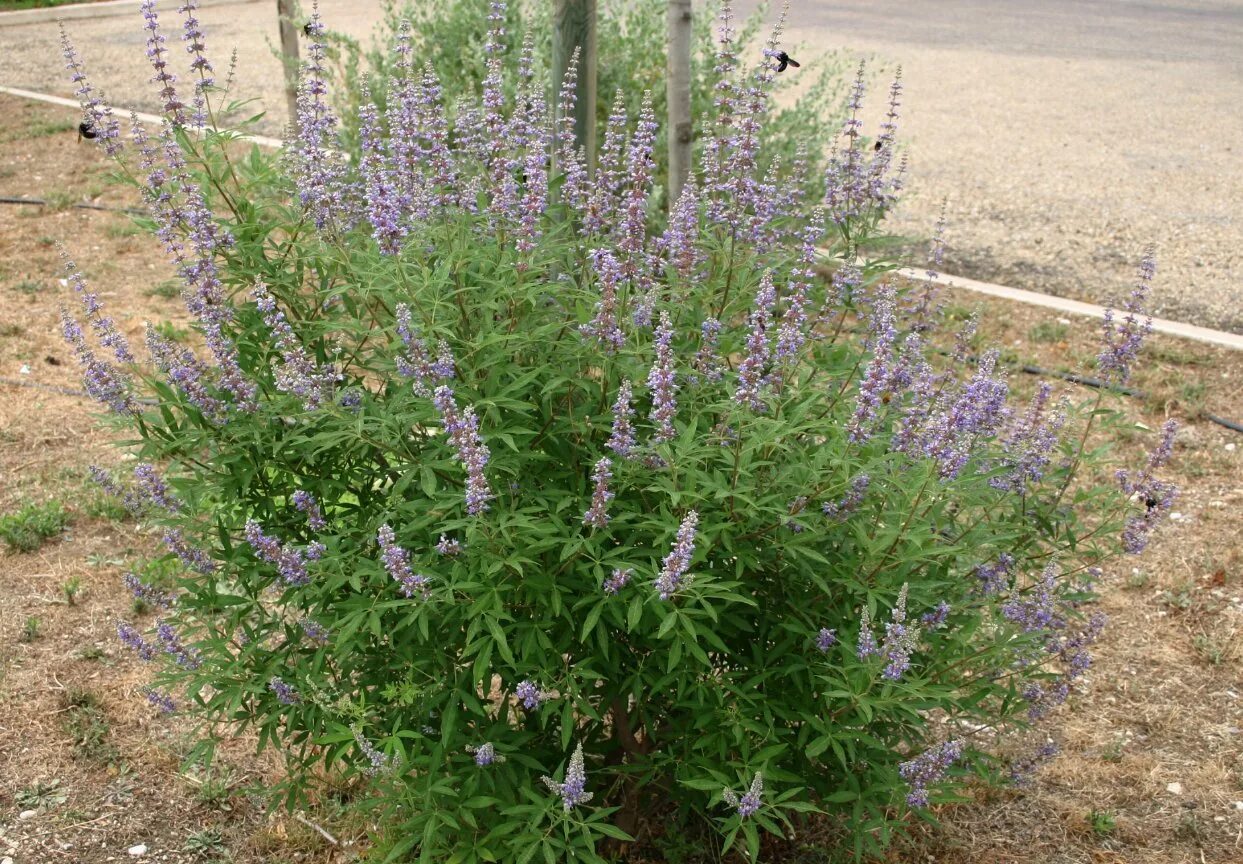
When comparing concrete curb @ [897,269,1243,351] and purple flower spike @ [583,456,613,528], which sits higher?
purple flower spike @ [583,456,613,528]

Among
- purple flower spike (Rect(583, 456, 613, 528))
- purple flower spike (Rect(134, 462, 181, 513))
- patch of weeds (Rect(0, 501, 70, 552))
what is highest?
purple flower spike (Rect(583, 456, 613, 528))

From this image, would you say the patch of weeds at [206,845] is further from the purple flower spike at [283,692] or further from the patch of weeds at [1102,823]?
the patch of weeds at [1102,823]

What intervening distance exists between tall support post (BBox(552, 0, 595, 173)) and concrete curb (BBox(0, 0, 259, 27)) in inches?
638

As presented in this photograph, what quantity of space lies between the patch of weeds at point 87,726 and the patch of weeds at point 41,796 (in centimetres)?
→ 18

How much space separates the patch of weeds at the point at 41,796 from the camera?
4.50 m

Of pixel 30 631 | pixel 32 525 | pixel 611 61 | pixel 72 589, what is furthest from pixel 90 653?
pixel 611 61

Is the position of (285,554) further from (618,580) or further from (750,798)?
(750,798)

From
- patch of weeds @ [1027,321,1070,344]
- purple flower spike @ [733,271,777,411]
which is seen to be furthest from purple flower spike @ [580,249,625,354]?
patch of weeds @ [1027,321,1070,344]

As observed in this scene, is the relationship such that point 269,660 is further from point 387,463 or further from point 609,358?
point 609,358

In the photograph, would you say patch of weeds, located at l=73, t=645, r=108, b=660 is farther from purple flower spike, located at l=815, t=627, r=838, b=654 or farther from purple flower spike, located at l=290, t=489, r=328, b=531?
purple flower spike, located at l=815, t=627, r=838, b=654

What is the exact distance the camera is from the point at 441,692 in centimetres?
339

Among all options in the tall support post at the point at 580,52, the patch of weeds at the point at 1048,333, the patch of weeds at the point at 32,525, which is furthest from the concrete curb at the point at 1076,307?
the patch of weeds at the point at 32,525

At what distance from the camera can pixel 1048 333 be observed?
318 inches

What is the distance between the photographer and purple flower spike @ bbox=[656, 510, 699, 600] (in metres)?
2.86
